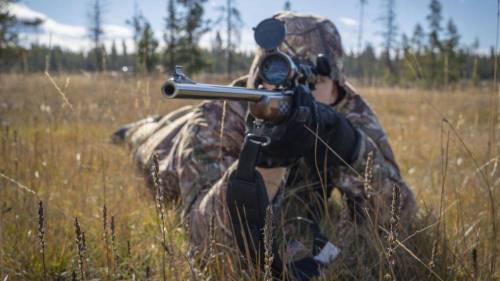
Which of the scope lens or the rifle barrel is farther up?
the scope lens

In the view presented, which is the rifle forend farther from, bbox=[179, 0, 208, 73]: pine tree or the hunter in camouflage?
bbox=[179, 0, 208, 73]: pine tree

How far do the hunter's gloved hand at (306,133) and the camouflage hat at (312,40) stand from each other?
23.9 inches

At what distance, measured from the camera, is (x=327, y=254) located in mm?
1639

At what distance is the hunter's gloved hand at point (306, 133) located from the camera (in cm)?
155

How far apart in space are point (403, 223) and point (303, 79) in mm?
1053

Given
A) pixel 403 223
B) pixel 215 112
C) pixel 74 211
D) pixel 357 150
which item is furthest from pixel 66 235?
pixel 403 223

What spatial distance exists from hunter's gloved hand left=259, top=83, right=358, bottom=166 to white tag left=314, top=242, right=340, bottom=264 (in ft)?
1.30

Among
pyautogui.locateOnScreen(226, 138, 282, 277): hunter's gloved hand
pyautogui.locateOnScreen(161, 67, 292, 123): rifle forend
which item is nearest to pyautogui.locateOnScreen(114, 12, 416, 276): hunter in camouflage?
pyautogui.locateOnScreen(226, 138, 282, 277): hunter's gloved hand

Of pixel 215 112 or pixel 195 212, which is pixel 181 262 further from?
pixel 215 112

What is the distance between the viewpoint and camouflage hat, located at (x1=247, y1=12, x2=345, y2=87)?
2.38 metres

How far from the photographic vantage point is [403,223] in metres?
2.19

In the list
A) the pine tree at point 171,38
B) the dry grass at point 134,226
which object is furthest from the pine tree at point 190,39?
the dry grass at point 134,226

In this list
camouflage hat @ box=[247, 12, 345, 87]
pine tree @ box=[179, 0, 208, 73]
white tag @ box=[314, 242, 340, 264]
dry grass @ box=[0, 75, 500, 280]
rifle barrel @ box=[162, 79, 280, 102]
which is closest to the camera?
rifle barrel @ box=[162, 79, 280, 102]

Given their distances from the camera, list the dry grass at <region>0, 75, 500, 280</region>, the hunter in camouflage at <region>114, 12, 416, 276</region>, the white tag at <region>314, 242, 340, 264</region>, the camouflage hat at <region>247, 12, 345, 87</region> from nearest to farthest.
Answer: the dry grass at <region>0, 75, 500, 280</region> < the white tag at <region>314, 242, 340, 264</region> < the hunter in camouflage at <region>114, 12, 416, 276</region> < the camouflage hat at <region>247, 12, 345, 87</region>
